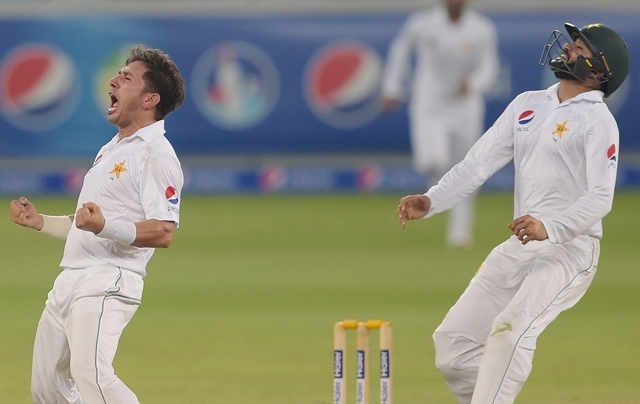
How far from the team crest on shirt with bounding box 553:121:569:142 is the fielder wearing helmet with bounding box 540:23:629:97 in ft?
0.78

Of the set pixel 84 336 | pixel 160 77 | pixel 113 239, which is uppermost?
pixel 160 77

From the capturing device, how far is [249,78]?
691 inches

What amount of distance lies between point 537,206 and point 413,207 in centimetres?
54

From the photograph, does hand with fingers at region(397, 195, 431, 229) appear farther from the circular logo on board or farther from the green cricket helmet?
the circular logo on board

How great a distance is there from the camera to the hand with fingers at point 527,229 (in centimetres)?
588

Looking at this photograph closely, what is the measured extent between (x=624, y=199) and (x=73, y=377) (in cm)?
1236

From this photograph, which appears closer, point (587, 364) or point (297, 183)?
point (587, 364)

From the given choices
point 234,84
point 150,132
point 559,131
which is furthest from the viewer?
point 234,84

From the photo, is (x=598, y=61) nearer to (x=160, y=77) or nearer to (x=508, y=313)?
(x=508, y=313)

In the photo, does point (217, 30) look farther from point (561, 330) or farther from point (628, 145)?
point (561, 330)

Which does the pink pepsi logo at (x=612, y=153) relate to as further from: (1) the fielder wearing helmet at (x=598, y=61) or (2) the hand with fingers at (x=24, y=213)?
(2) the hand with fingers at (x=24, y=213)

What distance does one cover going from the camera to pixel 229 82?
17516mm

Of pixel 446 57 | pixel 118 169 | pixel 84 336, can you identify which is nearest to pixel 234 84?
pixel 446 57

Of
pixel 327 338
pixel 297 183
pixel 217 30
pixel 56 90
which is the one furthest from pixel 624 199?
pixel 327 338
